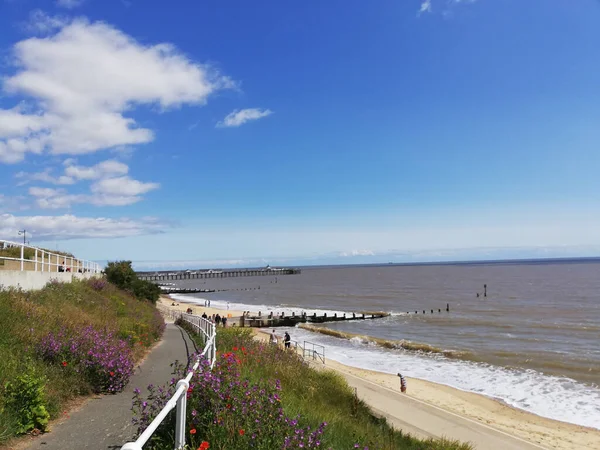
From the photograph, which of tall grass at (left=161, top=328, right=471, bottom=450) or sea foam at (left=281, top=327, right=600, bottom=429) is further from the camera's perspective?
sea foam at (left=281, top=327, right=600, bottom=429)

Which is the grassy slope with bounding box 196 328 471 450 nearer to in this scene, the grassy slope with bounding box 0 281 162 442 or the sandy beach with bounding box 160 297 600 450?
the grassy slope with bounding box 0 281 162 442

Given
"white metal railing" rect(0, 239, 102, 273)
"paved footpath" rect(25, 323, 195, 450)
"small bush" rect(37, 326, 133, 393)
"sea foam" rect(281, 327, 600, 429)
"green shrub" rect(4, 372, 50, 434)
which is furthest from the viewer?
"sea foam" rect(281, 327, 600, 429)

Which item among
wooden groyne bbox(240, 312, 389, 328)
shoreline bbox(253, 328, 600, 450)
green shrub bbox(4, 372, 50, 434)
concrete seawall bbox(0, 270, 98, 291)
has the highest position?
concrete seawall bbox(0, 270, 98, 291)

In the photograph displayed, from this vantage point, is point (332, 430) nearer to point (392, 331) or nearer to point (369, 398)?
point (369, 398)

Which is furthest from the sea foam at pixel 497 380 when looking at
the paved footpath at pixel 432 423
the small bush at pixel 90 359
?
the small bush at pixel 90 359

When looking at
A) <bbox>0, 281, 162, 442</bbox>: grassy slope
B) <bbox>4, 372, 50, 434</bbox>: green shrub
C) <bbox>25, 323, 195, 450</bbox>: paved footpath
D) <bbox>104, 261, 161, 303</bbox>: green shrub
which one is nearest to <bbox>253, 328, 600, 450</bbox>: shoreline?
<bbox>25, 323, 195, 450</bbox>: paved footpath

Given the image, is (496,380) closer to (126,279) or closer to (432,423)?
(432,423)

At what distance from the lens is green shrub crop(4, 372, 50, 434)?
5.77m

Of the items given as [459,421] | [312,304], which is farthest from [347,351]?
[312,304]

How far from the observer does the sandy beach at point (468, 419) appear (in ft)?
49.0

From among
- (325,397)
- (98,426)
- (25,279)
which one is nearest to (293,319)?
(25,279)

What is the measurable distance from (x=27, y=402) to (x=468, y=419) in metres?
15.7

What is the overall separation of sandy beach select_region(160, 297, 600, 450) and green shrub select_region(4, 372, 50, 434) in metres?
11.2

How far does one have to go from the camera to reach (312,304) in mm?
72812
